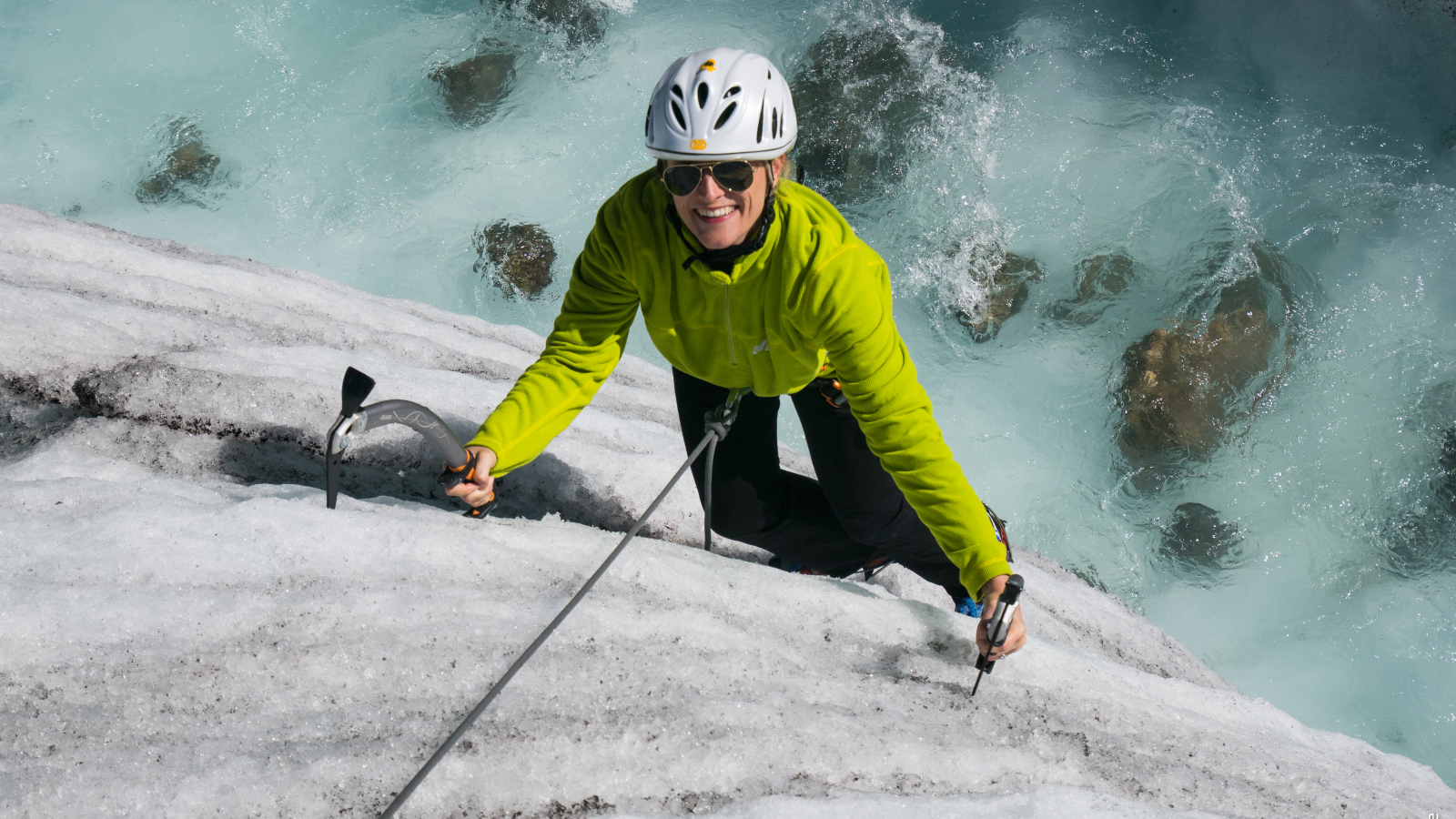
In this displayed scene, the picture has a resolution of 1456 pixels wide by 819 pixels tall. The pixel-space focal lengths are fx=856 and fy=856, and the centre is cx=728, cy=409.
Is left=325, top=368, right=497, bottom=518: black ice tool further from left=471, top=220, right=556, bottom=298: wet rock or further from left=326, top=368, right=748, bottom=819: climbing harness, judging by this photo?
left=471, top=220, right=556, bottom=298: wet rock

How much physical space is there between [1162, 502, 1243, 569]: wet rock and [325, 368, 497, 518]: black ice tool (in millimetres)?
5303

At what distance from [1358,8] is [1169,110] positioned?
64.6 inches

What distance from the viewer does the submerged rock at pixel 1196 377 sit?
5.99m

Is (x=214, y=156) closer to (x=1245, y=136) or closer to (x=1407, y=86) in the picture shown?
(x=1245, y=136)

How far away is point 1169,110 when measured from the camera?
7246mm

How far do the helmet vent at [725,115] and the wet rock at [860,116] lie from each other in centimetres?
532

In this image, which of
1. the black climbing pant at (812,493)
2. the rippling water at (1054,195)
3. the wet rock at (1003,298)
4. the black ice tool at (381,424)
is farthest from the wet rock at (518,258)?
the black ice tool at (381,424)

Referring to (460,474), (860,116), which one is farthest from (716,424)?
(860,116)

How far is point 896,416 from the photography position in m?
1.95

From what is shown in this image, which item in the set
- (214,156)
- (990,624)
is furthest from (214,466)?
(214,156)

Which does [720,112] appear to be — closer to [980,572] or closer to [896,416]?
[896,416]

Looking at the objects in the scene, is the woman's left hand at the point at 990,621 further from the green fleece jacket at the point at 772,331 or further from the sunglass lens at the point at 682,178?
the sunglass lens at the point at 682,178

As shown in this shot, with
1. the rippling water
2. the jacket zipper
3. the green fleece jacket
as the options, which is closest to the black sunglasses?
the green fleece jacket

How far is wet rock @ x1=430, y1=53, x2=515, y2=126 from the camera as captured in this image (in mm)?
8047
